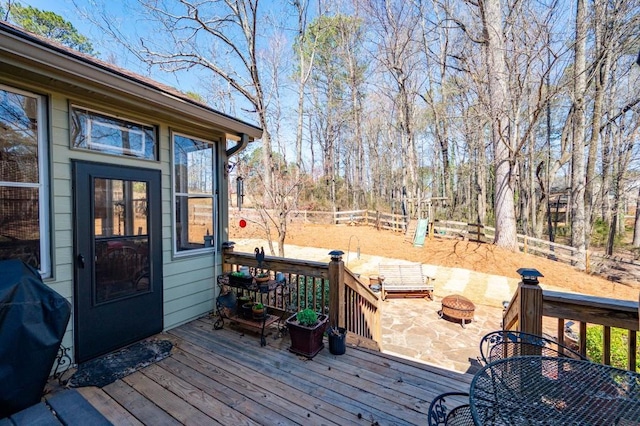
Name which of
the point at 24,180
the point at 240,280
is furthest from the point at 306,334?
the point at 24,180

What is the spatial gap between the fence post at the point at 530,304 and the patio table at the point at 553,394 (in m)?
0.51

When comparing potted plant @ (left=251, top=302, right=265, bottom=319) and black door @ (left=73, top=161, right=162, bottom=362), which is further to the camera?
potted plant @ (left=251, top=302, right=265, bottom=319)

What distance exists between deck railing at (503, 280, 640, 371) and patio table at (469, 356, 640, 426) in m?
0.45

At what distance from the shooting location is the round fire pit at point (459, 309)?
17.9 ft

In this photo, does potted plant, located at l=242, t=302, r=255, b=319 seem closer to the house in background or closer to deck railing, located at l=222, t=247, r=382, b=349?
deck railing, located at l=222, t=247, r=382, b=349

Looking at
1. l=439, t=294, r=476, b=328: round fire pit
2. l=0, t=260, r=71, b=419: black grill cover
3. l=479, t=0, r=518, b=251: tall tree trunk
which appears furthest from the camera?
l=479, t=0, r=518, b=251: tall tree trunk

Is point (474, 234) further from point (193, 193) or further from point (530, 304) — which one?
point (193, 193)

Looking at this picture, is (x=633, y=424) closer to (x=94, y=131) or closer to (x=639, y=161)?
(x=94, y=131)

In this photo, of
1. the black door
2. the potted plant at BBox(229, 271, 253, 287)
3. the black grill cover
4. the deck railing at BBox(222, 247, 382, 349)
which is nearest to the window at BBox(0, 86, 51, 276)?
the black door

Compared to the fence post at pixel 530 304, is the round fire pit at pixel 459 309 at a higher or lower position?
lower

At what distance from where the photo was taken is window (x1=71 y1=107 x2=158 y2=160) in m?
2.56

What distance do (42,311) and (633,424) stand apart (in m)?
3.00

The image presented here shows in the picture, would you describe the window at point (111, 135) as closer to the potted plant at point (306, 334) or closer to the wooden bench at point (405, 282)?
the potted plant at point (306, 334)

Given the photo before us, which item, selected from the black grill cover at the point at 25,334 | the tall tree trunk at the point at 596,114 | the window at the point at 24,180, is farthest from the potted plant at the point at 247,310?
the tall tree trunk at the point at 596,114
